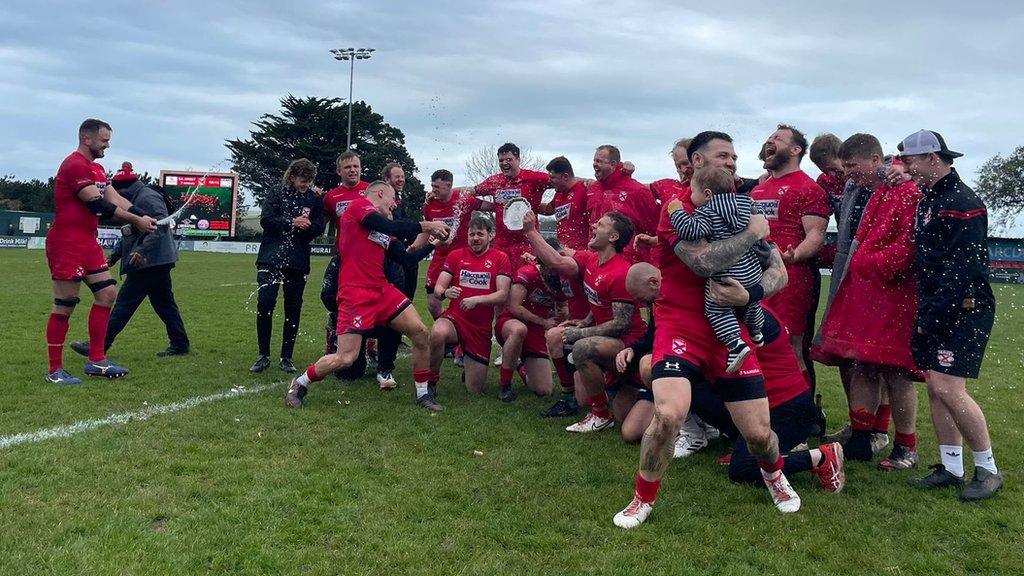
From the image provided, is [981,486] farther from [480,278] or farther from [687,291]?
[480,278]

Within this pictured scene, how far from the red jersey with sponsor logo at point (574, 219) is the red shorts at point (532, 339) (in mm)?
930

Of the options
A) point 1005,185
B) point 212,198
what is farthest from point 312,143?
point 1005,185

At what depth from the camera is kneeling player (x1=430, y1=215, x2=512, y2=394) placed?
22.9 feet

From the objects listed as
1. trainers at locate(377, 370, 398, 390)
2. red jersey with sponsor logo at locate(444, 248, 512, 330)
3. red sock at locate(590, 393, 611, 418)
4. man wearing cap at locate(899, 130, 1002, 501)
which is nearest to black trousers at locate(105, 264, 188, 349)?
trainers at locate(377, 370, 398, 390)

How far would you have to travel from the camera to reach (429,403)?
6422 millimetres

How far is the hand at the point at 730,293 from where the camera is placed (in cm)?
373

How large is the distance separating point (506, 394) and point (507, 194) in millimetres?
2256

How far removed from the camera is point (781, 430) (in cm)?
462

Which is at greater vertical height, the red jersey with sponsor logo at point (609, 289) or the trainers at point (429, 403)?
the red jersey with sponsor logo at point (609, 289)

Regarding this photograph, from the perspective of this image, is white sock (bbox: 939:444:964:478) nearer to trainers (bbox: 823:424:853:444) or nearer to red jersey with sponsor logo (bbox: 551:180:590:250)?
trainers (bbox: 823:424:853:444)

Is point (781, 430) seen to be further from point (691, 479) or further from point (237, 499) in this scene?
point (237, 499)

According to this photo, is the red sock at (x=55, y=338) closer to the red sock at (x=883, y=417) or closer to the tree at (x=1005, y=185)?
the red sock at (x=883, y=417)

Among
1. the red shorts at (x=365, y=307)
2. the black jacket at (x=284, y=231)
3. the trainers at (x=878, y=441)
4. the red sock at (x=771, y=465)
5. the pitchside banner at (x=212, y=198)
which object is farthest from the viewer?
the pitchside banner at (x=212, y=198)

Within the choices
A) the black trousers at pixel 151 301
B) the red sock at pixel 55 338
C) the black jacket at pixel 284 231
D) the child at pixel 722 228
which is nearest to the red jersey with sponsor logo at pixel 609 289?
the child at pixel 722 228
